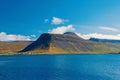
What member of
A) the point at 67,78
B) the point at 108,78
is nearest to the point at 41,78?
the point at 67,78

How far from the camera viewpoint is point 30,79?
99.3m

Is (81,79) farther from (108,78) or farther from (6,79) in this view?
(6,79)

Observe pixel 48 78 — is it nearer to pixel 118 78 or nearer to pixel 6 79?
pixel 6 79

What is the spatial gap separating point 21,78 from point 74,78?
21.4 metres

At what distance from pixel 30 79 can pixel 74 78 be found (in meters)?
17.9

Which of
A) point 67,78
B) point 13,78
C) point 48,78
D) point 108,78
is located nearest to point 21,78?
point 13,78

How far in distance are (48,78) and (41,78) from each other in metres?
2.97

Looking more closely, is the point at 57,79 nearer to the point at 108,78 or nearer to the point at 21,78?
the point at 21,78

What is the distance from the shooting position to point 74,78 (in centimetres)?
10356

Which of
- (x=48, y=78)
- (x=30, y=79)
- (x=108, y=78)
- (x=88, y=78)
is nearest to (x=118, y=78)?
(x=108, y=78)

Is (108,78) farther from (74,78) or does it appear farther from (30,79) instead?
(30,79)

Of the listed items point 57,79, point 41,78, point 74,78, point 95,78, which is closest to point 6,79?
point 41,78

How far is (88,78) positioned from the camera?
104062 millimetres

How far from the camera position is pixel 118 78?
340 feet
